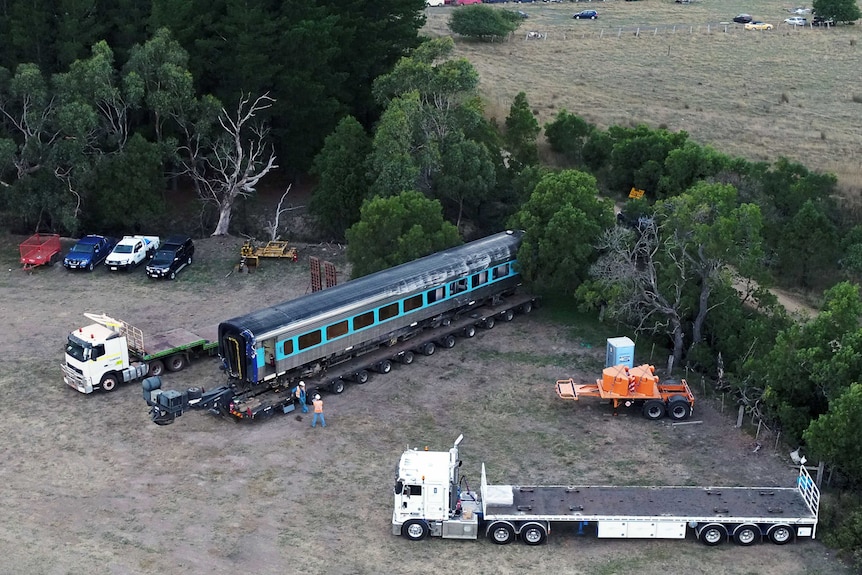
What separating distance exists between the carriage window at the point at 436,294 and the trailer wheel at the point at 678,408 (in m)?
10.3

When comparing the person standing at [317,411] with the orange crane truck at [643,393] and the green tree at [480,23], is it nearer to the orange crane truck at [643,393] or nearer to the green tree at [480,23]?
the orange crane truck at [643,393]

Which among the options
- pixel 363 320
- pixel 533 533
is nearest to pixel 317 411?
pixel 363 320

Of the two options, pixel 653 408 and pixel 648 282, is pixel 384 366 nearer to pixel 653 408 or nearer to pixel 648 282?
pixel 653 408

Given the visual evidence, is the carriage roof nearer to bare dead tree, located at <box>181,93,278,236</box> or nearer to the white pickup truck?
the white pickup truck

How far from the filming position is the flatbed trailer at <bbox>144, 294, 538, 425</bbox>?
33938 mm

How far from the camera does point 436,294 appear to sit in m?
40.2

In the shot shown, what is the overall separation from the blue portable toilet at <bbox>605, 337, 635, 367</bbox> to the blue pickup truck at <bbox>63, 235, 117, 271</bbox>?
85.6ft

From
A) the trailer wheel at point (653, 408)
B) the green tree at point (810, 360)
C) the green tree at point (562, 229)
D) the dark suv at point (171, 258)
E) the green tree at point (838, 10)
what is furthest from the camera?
the green tree at point (838, 10)

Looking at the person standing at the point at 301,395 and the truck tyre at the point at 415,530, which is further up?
the person standing at the point at 301,395

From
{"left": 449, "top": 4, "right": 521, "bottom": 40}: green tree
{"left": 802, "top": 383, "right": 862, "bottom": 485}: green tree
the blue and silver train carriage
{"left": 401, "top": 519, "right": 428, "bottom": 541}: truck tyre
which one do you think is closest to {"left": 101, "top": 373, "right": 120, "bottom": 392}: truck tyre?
the blue and silver train carriage

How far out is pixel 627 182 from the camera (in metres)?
56.1

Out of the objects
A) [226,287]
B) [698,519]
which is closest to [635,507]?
[698,519]

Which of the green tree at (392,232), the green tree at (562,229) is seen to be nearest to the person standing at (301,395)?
the green tree at (392,232)

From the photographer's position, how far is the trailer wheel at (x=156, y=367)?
37.8 meters
